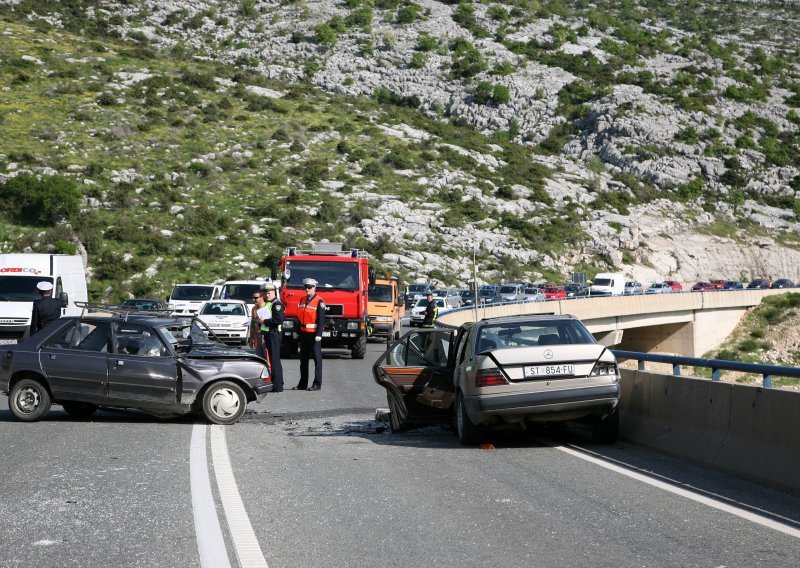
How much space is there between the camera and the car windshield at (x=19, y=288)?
28.5 metres

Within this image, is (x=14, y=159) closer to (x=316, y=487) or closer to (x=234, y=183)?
(x=234, y=183)

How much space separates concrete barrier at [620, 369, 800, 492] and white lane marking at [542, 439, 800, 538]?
2.74 ft

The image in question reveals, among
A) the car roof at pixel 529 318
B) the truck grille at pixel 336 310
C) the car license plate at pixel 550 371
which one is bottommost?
the car license plate at pixel 550 371

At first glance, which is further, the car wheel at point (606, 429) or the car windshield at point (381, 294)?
the car windshield at point (381, 294)

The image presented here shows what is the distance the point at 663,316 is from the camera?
55656 mm

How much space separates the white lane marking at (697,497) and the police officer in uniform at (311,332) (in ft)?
26.3

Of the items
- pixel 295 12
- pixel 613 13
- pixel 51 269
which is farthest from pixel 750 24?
pixel 51 269

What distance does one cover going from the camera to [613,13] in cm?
14888

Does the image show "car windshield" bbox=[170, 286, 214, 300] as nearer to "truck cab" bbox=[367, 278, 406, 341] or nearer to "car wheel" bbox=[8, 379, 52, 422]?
"truck cab" bbox=[367, 278, 406, 341]

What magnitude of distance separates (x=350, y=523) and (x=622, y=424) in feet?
19.4

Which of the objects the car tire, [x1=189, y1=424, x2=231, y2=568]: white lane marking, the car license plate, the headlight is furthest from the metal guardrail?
the car tire

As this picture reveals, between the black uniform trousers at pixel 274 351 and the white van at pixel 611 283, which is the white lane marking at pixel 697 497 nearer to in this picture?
the black uniform trousers at pixel 274 351

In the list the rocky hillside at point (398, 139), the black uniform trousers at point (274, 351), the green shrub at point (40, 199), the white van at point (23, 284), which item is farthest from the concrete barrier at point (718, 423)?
the green shrub at point (40, 199)

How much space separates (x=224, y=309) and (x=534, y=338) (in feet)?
70.0
